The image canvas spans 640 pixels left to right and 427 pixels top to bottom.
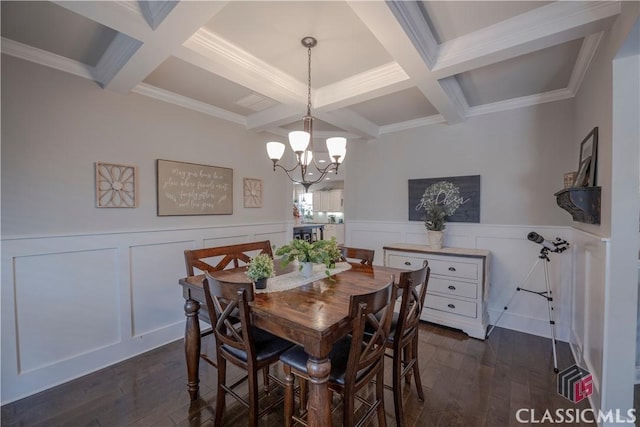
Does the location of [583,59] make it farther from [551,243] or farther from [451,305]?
[451,305]

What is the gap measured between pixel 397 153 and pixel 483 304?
7.20 ft

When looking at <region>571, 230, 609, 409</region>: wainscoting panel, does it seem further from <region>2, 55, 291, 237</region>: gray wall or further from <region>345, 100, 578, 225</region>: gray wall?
<region>2, 55, 291, 237</region>: gray wall

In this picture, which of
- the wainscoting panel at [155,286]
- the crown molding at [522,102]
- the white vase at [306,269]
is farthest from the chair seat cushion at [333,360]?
the crown molding at [522,102]

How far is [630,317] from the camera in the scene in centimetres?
161

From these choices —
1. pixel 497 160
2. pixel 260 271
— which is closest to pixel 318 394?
pixel 260 271

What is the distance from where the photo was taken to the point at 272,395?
202 centimetres

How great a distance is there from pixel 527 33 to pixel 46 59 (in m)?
3.43

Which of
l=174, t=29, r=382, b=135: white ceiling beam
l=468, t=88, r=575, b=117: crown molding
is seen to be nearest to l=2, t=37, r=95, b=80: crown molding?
l=174, t=29, r=382, b=135: white ceiling beam

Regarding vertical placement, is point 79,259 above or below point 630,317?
above

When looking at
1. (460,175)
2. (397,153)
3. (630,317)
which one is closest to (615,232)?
(630,317)

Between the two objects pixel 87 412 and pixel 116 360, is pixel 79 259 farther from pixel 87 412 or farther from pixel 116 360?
pixel 87 412

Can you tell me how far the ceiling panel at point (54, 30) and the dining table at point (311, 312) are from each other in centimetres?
183

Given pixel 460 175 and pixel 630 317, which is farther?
pixel 460 175

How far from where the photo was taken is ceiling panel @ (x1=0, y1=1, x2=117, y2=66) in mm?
1634
